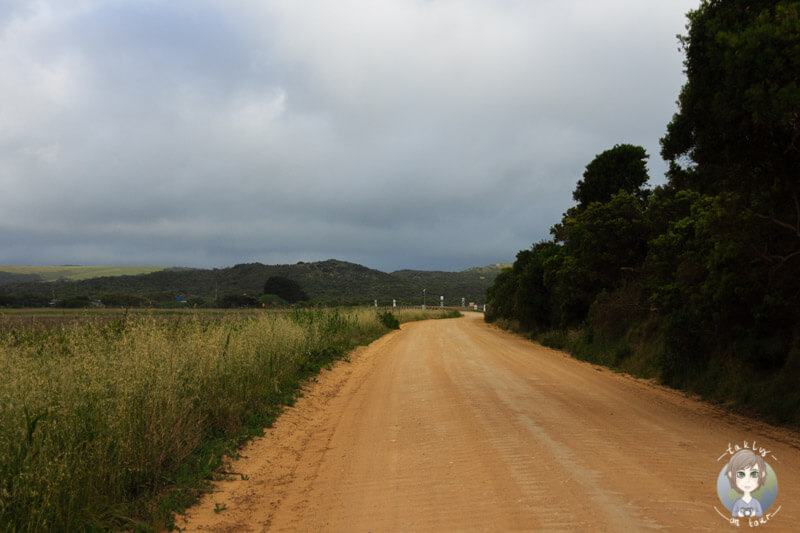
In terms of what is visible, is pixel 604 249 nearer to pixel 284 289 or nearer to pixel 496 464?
pixel 496 464

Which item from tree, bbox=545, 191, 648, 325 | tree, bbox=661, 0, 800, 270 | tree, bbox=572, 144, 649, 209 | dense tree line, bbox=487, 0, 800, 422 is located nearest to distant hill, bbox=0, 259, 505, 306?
tree, bbox=572, 144, 649, 209

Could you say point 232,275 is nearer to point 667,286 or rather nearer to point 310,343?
point 310,343

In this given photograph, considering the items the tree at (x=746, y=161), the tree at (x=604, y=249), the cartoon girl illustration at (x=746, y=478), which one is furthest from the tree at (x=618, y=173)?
the cartoon girl illustration at (x=746, y=478)

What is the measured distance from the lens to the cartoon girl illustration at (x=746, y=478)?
4.36 metres

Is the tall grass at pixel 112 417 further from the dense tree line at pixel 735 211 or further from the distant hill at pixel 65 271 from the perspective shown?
the distant hill at pixel 65 271

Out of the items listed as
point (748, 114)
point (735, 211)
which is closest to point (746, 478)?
point (748, 114)

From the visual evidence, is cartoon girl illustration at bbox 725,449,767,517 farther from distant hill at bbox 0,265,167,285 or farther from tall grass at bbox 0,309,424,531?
distant hill at bbox 0,265,167,285

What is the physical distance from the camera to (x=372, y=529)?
4.22 m

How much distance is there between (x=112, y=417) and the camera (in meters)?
5.34

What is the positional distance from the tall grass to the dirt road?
0.69m

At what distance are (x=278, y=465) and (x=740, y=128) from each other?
8060mm

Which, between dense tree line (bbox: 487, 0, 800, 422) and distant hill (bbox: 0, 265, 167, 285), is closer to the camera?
dense tree line (bbox: 487, 0, 800, 422)

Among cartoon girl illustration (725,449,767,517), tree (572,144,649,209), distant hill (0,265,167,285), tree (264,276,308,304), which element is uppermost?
tree (572,144,649,209)

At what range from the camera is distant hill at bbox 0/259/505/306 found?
2295 inches
